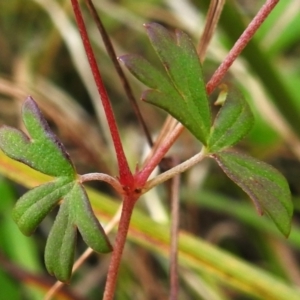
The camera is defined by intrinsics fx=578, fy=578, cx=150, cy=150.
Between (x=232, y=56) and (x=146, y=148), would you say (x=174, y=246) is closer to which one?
(x=232, y=56)

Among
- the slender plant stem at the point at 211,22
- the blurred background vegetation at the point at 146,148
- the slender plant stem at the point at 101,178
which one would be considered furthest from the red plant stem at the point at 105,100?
the blurred background vegetation at the point at 146,148

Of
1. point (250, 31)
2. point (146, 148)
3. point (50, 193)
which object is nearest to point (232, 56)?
point (250, 31)

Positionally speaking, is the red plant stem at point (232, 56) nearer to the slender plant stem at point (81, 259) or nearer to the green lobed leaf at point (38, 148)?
the green lobed leaf at point (38, 148)

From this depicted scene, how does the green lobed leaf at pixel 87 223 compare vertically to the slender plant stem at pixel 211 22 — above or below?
below

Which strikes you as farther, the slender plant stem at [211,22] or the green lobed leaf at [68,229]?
the slender plant stem at [211,22]

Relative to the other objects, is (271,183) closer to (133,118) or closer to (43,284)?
(43,284)

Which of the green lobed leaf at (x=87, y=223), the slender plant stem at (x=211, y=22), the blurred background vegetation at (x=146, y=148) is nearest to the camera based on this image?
the green lobed leaf at (x=87, y=223)

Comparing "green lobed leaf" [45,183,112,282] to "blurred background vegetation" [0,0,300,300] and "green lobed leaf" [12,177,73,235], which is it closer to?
"green lobed leaf" [12,177,73,235]
